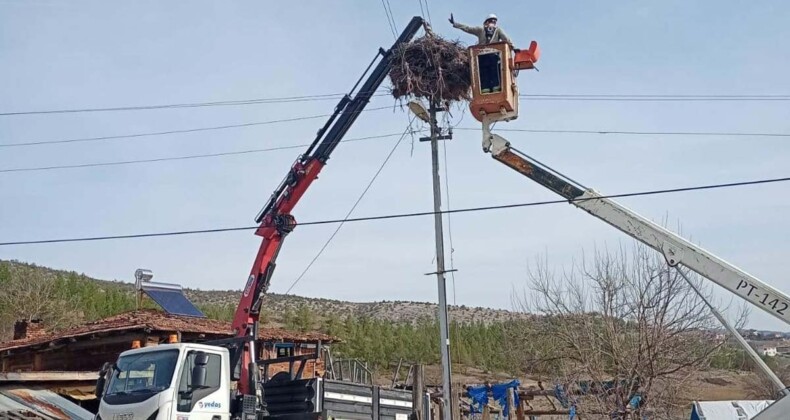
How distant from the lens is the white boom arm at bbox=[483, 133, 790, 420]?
11.9 m

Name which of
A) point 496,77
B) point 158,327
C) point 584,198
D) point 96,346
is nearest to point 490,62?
point 496,77

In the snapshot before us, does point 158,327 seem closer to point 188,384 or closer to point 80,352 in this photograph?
point 80,352

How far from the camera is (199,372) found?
1278 centimetres

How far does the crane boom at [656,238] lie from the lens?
1198 cm

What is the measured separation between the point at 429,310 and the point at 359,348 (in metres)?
38.5

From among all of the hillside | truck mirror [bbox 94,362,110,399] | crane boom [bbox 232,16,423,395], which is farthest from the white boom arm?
the hillside

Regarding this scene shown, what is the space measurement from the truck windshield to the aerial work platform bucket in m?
6.53

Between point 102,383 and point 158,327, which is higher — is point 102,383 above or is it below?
below


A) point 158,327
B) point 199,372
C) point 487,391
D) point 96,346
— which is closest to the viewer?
point 199,372

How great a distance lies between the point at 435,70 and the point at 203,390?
7432 millimetres

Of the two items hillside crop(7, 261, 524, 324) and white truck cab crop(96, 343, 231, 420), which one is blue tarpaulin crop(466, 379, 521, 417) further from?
hillside crop(7, 261, 524, 324)

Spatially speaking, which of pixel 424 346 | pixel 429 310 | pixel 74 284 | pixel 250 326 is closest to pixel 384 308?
pixel 429 310

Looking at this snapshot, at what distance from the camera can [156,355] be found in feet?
43.0

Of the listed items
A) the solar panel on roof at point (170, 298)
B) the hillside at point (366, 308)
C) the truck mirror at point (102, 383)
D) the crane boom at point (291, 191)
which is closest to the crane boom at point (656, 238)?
the crane boom at point (291, 191)
